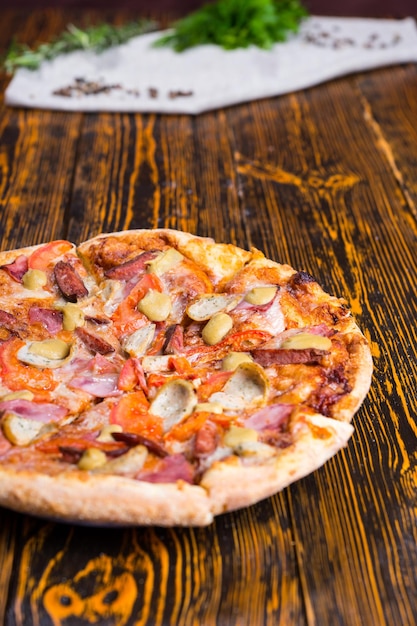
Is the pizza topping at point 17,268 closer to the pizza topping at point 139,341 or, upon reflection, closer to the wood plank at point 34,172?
the pizza topping at point 139,341

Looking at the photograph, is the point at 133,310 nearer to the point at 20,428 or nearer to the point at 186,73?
the point at 20,428

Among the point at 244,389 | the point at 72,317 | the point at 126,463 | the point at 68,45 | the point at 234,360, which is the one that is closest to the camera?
the point at 126,463

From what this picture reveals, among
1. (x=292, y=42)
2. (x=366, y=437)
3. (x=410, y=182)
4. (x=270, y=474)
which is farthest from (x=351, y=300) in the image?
(x=292, y=42)

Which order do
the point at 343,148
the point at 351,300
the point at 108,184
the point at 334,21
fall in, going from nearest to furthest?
the point at 351,300
the point at 108,184
the point at 343,148
the point at 334,21

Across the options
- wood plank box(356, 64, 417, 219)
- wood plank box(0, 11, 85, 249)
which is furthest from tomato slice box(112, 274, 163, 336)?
wood plank box(356, 64, 417, 219)

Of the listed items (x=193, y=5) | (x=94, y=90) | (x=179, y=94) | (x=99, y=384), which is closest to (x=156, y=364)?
(x=99, y=384)

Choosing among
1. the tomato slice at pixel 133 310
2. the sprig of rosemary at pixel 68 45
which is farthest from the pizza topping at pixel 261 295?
the sprig of rosemary at pixel 68 45

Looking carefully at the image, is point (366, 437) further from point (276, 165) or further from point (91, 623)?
point (276, 165)
